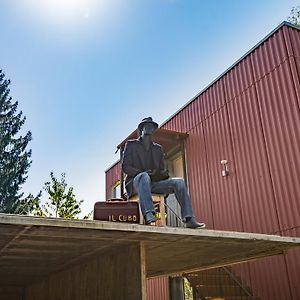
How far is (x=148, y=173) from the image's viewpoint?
14.4ft

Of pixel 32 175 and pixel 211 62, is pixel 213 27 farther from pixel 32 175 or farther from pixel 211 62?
pixel 32 175

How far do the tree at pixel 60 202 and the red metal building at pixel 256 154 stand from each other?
9.93 m

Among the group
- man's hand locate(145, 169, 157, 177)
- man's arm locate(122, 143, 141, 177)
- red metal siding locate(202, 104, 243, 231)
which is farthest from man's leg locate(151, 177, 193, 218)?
red metal siding locate(202, 104, 243, 231)

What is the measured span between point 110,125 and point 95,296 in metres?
7.79

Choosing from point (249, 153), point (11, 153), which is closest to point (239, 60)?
point (249, 153)

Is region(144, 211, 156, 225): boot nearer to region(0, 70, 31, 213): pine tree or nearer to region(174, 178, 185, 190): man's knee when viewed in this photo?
region(174, 178, 185, 190): man's knee

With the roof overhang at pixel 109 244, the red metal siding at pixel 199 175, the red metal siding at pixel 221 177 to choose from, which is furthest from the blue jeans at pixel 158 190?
the red metal siding at pixel 199 175

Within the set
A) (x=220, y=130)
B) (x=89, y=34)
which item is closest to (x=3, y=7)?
(x=89, y=34)

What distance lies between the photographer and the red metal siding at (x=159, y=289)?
9547mm

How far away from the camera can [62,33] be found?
8.66m

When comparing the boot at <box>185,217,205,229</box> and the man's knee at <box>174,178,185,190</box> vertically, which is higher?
the man's knee at <box>174,178,185,190</box>

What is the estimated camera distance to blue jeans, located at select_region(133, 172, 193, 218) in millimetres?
3953

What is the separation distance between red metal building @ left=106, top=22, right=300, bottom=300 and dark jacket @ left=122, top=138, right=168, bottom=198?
3179 millimetres

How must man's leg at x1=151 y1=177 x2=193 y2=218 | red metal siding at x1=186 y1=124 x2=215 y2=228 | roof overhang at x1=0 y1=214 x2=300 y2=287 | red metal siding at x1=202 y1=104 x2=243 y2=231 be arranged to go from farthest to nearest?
red metal siding at x1=186 y1=124 x2=215 y2=228, red metal siding at x1=202 y1=104 x2=243 y2=231, man's leg at x1=151 y1=177 x2=193 y2=218, roof overhang at x1=0 y1=214 x2=300 y2=287
